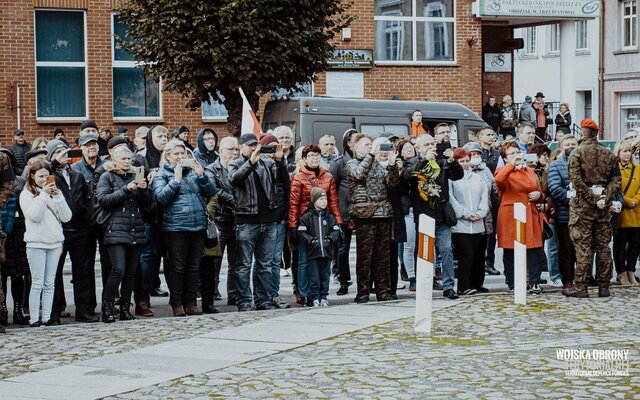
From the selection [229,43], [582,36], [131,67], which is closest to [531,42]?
[582,36]

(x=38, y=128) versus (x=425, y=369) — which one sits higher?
(x=38, y=128)

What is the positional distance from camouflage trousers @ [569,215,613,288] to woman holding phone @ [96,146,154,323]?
4728 millimetres

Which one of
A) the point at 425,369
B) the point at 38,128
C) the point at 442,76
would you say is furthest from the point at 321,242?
the point at 442,76

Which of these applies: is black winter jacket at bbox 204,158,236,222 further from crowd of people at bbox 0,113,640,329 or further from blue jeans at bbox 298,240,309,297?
blue jeans at bbox 298,240,309,297

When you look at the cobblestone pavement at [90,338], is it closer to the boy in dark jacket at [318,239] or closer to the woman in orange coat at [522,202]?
the boy in dark jacket at [318,239]

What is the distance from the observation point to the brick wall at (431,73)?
1252 inches

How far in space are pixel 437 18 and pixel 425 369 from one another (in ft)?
78.7

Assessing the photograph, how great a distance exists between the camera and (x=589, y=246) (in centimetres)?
1440

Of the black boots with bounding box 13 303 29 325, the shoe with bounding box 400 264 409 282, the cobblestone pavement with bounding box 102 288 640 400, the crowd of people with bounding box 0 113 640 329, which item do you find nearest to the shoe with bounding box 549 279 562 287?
the crowd of people with bounding box 0 113 640 329

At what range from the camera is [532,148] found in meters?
16.1

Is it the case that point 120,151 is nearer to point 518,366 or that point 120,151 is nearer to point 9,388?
point 9,388

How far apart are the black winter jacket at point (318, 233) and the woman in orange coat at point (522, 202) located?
210 centimetres

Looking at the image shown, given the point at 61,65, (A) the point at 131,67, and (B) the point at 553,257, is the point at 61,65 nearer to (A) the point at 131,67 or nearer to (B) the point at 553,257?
(A) the point at 131,67

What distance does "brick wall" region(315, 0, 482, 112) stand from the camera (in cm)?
3181
